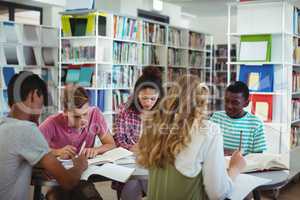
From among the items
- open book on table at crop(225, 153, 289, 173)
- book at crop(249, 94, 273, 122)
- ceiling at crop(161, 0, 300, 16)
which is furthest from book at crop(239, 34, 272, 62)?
ceiling at crop(161, 0, 300, 16)

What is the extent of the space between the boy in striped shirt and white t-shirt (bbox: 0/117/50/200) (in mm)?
1360

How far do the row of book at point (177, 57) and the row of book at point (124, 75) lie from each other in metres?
1.01

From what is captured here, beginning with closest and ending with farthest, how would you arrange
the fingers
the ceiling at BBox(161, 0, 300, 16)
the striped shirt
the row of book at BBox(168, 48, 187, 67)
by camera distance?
1. the fingers
2. the striped shirt
3. the row of book at BBox(168, 48, 187, 67)
4. the ceiling at BBox(161, 0, 300, 16)

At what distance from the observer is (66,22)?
5.48 metres

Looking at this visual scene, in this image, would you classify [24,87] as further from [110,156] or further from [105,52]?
[105,52]

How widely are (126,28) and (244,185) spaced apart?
415 centimetres

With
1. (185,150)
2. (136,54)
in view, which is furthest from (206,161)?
(136,54)

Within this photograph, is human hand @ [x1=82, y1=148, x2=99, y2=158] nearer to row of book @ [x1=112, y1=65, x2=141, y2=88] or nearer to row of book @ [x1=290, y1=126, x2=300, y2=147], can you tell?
row of book @ [x1=290, y1=126, x2=300, y2=147]

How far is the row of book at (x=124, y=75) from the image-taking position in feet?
18.3

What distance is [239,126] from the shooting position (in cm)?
286

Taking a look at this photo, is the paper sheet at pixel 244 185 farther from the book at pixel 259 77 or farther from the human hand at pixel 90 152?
the book at pixel 259 77

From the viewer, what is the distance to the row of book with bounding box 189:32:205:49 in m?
7.58

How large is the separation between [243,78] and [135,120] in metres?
1.83

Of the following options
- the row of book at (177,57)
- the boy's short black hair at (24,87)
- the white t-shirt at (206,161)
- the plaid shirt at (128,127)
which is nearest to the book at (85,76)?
the row of book at (177,57)
